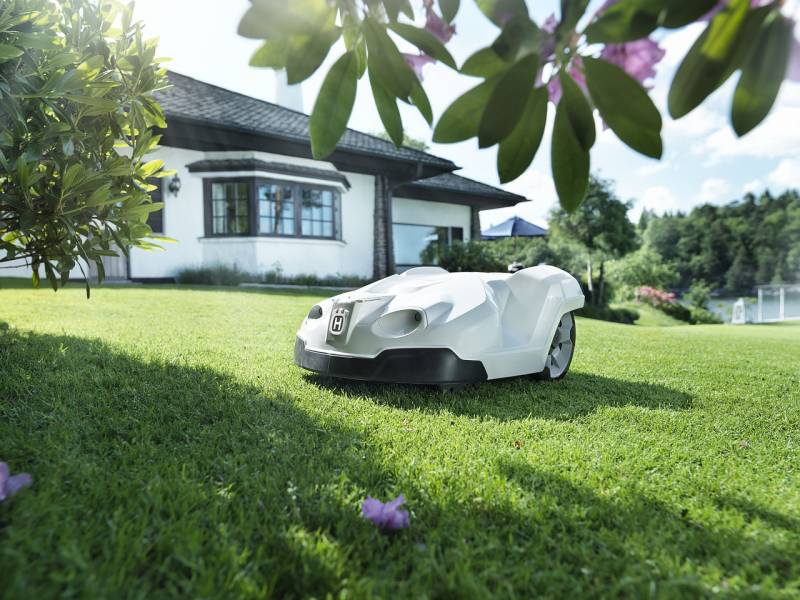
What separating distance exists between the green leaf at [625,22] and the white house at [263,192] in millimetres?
10776

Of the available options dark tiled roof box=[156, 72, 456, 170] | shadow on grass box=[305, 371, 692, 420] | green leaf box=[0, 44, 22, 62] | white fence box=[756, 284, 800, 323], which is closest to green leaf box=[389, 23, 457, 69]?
green leaf box=[0, 44, 22, 62]

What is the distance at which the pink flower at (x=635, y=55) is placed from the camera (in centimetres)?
91

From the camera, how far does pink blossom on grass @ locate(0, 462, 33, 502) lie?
4.39 feet

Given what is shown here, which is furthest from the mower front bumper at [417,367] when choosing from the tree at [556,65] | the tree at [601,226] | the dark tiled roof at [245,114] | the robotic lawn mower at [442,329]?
Result: the tree at [601,226]

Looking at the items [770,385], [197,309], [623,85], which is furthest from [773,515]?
[197,309]

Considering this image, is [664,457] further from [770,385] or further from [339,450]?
[770,385]

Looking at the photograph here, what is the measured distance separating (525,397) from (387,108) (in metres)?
2.11

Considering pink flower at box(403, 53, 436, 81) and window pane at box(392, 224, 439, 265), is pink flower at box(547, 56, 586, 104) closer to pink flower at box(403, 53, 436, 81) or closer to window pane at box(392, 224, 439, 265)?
pink flower at box(403, 53, 436, 81)

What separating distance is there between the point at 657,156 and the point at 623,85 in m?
0.13

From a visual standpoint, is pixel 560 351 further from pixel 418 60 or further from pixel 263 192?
pixel 263 192

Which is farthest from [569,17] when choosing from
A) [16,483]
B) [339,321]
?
[339,321]

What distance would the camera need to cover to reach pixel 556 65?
947 mm

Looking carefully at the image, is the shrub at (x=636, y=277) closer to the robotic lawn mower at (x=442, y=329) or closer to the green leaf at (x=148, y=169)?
the robotic lawn mower at (x=442, y=329)

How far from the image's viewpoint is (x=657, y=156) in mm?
895
